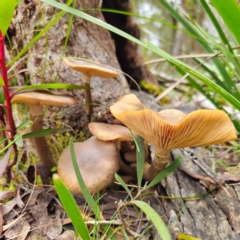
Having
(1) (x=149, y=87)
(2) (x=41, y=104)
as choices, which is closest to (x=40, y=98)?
(2) (x=41, y=104)

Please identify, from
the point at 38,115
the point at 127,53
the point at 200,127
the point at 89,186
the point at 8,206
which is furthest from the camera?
the point at 127,53

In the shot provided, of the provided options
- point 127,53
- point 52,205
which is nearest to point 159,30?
point 127,53

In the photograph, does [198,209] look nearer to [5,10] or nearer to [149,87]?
[5,10]

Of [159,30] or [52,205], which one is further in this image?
[159,30]

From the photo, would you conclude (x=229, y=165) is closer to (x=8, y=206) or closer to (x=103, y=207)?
(x=103, y=207)

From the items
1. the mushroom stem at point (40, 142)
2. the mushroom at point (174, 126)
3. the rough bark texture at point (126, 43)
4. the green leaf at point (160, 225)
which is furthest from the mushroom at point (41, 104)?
the rough bark texture at point (126, 43)

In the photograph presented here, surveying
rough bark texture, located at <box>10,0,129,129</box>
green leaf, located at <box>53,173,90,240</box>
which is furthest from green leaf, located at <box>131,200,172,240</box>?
rough bark texture, located at <box>10,0,129,129</box>

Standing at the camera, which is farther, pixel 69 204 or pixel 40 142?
pixel 40 142
